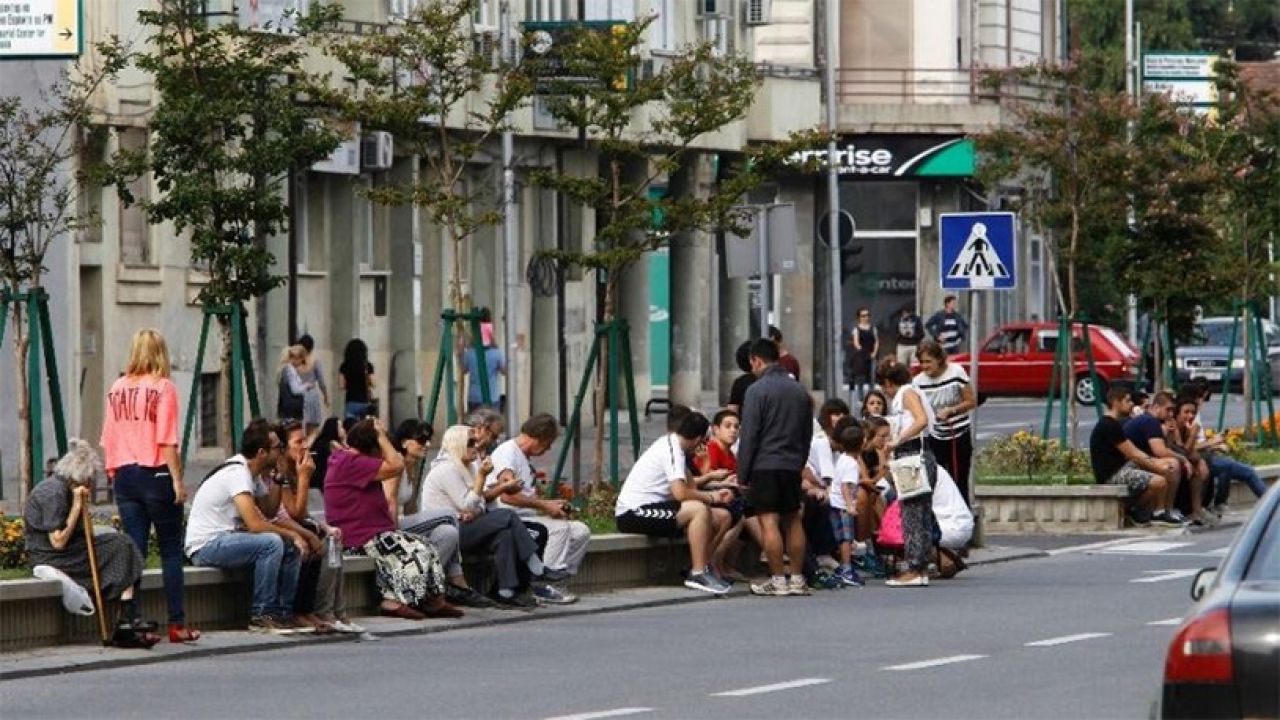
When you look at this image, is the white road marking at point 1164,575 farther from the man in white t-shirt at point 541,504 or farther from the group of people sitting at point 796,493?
the man in white t-shirt at point 541,504

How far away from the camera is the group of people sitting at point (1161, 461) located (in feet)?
111

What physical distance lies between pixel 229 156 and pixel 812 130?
7927 mm

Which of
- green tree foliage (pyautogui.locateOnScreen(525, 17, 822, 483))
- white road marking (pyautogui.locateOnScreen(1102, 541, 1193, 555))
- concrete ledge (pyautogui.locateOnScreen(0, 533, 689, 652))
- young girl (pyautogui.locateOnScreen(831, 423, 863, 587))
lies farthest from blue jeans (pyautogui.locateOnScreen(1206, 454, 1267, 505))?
concrete ledge (pyautogui.locateOnScreen(0, 533, 689, 652))

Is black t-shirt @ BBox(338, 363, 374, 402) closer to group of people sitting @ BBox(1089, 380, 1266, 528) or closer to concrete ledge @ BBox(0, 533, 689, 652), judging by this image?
Result: group of people sitting @ BBox(1089, 380, 1266, 528)

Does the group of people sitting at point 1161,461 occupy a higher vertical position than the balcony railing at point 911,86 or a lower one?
lower

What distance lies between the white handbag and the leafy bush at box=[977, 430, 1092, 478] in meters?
9.34

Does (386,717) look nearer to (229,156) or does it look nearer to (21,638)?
(21,638)

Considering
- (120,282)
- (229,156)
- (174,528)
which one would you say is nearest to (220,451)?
(120,282)

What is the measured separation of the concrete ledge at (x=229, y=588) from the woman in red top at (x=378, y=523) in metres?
0.15

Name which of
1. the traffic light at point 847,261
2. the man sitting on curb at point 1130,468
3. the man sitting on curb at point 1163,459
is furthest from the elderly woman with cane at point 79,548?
the traffic light at point 847,261

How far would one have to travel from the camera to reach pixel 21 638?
63.9 ft

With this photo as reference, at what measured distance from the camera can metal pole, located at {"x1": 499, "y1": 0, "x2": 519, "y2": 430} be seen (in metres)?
46.0

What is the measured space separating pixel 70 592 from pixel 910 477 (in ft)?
27.6

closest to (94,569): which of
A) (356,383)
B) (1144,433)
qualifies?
(1144,433)
